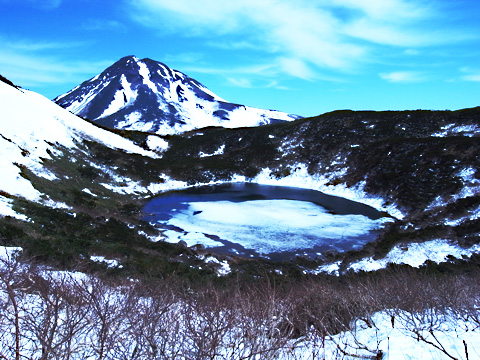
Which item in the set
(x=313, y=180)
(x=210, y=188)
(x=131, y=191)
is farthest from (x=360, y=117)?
(x=131, y=191)

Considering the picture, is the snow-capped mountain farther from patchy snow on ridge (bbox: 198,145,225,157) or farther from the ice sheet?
the ice sheet

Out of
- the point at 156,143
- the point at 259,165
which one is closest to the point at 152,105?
the point at 156,143

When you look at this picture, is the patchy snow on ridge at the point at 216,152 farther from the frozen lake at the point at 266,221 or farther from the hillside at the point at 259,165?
the frozen lake at the point at 266,221

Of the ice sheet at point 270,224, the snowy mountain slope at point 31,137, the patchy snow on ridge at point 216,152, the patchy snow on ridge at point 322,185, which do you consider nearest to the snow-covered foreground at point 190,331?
the ice sheet at point 270,224

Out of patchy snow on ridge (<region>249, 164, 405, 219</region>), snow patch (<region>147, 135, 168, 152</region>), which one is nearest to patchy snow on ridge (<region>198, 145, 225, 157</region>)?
snow patch (<region>147, 135, 168, 152</region>)

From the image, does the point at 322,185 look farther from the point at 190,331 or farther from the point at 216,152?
the point at 190,331

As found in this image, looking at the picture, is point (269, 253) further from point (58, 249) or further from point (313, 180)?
point (313, 180)

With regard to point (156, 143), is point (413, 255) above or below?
below
